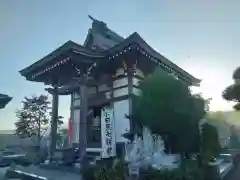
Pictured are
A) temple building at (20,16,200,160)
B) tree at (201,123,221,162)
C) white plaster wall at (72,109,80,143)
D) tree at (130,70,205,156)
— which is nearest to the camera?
tree at (130,70,205,156)

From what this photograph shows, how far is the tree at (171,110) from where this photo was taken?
9203 mm

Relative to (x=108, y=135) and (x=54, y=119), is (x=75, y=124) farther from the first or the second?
(x=108, y=135)

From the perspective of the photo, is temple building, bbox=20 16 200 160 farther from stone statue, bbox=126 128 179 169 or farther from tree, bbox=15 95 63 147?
tree, bbox=15 95 63 147

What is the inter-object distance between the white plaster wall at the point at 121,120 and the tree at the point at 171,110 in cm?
223

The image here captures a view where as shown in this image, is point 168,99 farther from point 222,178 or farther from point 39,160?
point 39,160

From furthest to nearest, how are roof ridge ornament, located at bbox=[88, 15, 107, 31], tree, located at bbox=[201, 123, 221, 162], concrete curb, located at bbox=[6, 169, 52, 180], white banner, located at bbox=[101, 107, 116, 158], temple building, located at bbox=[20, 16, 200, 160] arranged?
roof ridge ornament, located at bbox=[88, 15, 107, 31], temple building, located at bbox=[20, 16, 200, 160], white banner, located at bbox=[101, 107, 116, 158], tree, located at bbox=[201, 123, 221, 162], concrete curb, located at bbox=[6, 169, 52, 180]

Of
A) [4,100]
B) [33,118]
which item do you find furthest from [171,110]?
[33,118]

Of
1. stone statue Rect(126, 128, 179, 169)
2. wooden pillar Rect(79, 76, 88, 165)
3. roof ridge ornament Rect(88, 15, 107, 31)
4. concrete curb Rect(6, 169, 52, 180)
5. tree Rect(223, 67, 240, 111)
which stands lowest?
concrete curb Rect(6, 169, 52, 180)

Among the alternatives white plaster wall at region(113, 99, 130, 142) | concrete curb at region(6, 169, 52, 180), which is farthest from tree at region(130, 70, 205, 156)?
concrete curb at region(6, 169, 52, 180)

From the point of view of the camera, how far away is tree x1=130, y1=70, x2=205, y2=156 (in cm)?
920

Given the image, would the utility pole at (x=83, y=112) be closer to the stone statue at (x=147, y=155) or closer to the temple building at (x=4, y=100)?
the stone statue at (x=147, y=155)

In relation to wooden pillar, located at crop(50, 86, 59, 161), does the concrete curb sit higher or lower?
lower

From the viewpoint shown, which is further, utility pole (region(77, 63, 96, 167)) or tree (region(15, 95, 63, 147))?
tree (region(15, 95, 63, 147))

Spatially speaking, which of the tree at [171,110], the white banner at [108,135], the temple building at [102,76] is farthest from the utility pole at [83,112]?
the tree at [171,110]
